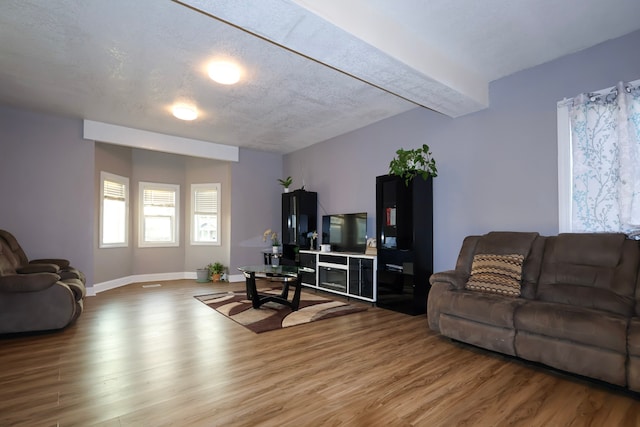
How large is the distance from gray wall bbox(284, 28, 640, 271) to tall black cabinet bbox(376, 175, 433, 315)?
0.21 m

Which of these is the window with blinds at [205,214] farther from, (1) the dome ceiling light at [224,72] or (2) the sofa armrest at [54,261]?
(1) the dome ceiling light at [224,72]

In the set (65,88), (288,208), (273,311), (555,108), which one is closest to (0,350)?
(273,311)

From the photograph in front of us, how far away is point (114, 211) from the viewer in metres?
6.31

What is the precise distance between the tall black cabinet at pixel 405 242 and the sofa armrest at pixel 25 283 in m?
3.91

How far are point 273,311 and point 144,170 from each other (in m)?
4.78

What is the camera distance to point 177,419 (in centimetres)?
186

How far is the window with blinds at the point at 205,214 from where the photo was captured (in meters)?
7.36

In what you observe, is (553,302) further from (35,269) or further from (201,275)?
(201,275)

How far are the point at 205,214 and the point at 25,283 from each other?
13.8ft

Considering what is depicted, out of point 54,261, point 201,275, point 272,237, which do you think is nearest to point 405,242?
point 272,237

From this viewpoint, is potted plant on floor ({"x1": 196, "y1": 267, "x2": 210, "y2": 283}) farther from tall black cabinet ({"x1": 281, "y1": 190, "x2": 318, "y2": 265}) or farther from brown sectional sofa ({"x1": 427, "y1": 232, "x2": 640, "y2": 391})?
brown sectional sofa ({"x1": 427, "y1": 232, "x2": 640, "y2": 391})

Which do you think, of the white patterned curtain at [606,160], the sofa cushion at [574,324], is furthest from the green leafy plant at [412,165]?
the sofa cushion at [574,324]

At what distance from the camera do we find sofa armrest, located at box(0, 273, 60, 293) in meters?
3.25

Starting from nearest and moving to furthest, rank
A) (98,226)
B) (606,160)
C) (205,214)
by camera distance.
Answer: (606,160) < (98,226) < (205,214)
